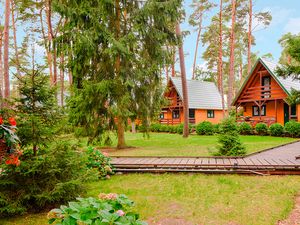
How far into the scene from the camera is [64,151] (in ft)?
14.4

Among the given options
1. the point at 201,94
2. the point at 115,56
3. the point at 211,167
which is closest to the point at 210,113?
the point at 201,94

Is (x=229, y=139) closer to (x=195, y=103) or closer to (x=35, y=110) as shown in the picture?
(x=35, y=110)

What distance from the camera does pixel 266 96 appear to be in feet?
69.6

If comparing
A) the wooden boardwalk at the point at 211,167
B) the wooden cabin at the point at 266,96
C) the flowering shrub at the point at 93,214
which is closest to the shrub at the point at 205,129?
the wooden cabin at the point at 266,96

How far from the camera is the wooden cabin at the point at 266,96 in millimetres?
19688

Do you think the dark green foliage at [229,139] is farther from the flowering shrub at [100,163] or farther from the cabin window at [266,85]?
the cabin window at [266,85]

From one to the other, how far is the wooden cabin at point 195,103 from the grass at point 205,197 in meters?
20.7

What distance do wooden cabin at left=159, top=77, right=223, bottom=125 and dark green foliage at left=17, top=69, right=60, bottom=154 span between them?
73.7ft

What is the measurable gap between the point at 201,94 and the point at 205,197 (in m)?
24.3

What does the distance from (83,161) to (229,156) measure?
16.5ft

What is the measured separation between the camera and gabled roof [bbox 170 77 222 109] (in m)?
27.0

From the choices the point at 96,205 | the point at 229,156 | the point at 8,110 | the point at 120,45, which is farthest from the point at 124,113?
the point at 96,205

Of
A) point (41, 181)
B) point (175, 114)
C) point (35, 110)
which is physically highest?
point (175, 114)

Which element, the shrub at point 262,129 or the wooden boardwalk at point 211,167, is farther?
the shrub at point 262,129
